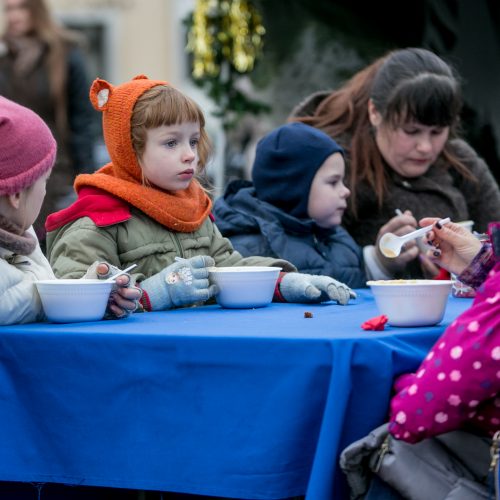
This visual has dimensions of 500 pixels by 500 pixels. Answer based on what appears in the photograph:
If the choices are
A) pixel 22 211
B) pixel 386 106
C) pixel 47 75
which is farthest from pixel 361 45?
pixel 22 211

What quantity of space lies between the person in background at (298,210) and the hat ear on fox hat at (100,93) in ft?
2.40

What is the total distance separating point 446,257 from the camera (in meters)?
2.95

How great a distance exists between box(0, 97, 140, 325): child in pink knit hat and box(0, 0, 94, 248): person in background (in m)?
2.89

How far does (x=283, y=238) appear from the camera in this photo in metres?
3.73

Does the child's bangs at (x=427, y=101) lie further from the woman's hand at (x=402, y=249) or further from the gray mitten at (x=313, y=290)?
the gray mitten at (x=313, y=290)

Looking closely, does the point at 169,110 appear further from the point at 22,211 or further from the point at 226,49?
the point at 226,49

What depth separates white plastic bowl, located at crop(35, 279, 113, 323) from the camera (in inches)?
103

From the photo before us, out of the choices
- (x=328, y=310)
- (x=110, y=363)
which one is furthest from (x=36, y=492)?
(x=328, y=310)

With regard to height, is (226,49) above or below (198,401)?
below

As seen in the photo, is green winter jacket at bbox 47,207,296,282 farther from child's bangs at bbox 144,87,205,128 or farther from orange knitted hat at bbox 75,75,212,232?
child's bangs at bbox 144,87,205,128

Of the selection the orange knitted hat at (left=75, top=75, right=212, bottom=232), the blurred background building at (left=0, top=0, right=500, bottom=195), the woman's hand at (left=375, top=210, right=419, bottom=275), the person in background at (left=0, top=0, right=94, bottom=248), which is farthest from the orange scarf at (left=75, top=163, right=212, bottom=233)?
the person in background at (left=0, top=0, right=94, bottom=248)

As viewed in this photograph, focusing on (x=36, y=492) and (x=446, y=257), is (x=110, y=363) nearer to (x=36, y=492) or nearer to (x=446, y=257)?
(x=36, y=492)

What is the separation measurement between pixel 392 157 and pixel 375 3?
192cm

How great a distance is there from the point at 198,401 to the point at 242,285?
60 cm
